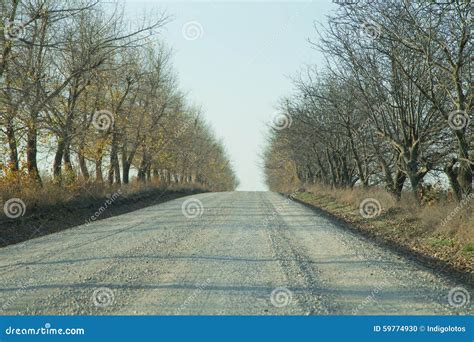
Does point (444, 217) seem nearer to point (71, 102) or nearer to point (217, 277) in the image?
point (217, 277)

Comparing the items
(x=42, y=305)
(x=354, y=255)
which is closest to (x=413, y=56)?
(x=354, y=255)

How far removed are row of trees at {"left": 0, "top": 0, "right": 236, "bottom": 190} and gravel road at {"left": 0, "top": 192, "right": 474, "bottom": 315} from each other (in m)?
6.18

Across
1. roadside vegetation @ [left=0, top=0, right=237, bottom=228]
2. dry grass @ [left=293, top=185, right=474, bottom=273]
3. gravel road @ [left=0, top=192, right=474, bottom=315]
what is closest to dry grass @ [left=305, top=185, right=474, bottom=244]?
dry grass @ [left=293, top=185, right=474, bottom=273]

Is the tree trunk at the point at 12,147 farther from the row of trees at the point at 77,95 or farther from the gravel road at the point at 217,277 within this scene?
the gravel road at the point at 217,277

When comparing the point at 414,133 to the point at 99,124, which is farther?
the point at 99,124

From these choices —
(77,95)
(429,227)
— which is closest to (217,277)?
(429,227)

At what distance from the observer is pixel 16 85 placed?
17547 mm

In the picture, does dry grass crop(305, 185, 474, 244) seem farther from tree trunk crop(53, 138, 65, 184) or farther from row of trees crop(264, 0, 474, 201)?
tree trunk crop(53, 138, 65, 184)

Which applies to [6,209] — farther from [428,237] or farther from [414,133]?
[414,133]

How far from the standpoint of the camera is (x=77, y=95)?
78.5 ft

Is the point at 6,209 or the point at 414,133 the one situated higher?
the point at 414,133

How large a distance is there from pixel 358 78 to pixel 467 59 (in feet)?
15.9

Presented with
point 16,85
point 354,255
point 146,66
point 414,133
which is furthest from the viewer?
point 146,66

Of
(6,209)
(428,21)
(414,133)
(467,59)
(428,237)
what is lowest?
(428,237)
